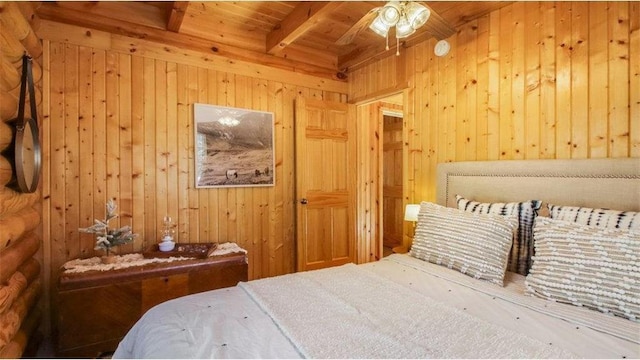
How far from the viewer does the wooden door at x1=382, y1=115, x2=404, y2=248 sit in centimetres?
510

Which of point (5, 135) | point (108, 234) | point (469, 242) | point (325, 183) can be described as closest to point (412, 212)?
point (469, 242)

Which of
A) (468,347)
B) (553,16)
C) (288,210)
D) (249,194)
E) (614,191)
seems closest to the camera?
(468,347)

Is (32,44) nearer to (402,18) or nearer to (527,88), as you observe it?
(402,18)

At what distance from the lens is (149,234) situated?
2744 mm

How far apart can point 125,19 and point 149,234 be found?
189 cm

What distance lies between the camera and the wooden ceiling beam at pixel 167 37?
2.42 m

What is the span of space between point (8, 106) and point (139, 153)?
3.10ft

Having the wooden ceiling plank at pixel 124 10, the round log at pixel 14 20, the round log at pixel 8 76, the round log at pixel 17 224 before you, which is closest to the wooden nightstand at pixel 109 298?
the round log at pixel 17 224

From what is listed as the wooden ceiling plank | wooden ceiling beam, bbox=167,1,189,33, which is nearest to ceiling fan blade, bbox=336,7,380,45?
wooden ceiling beam, bbox=167,1,189,33

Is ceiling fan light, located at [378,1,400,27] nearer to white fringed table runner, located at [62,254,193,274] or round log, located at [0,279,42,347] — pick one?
white fringed table runner, located at [62,254,193,274]

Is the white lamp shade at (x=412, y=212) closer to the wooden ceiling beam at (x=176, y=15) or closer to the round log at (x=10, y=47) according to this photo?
the wooden ceiling beam at (x=176, y=15)

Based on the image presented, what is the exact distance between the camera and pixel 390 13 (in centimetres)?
176

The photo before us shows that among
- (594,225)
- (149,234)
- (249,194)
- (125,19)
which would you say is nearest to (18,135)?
(149,234)

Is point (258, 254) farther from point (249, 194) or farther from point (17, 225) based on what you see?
point (17, 225)
